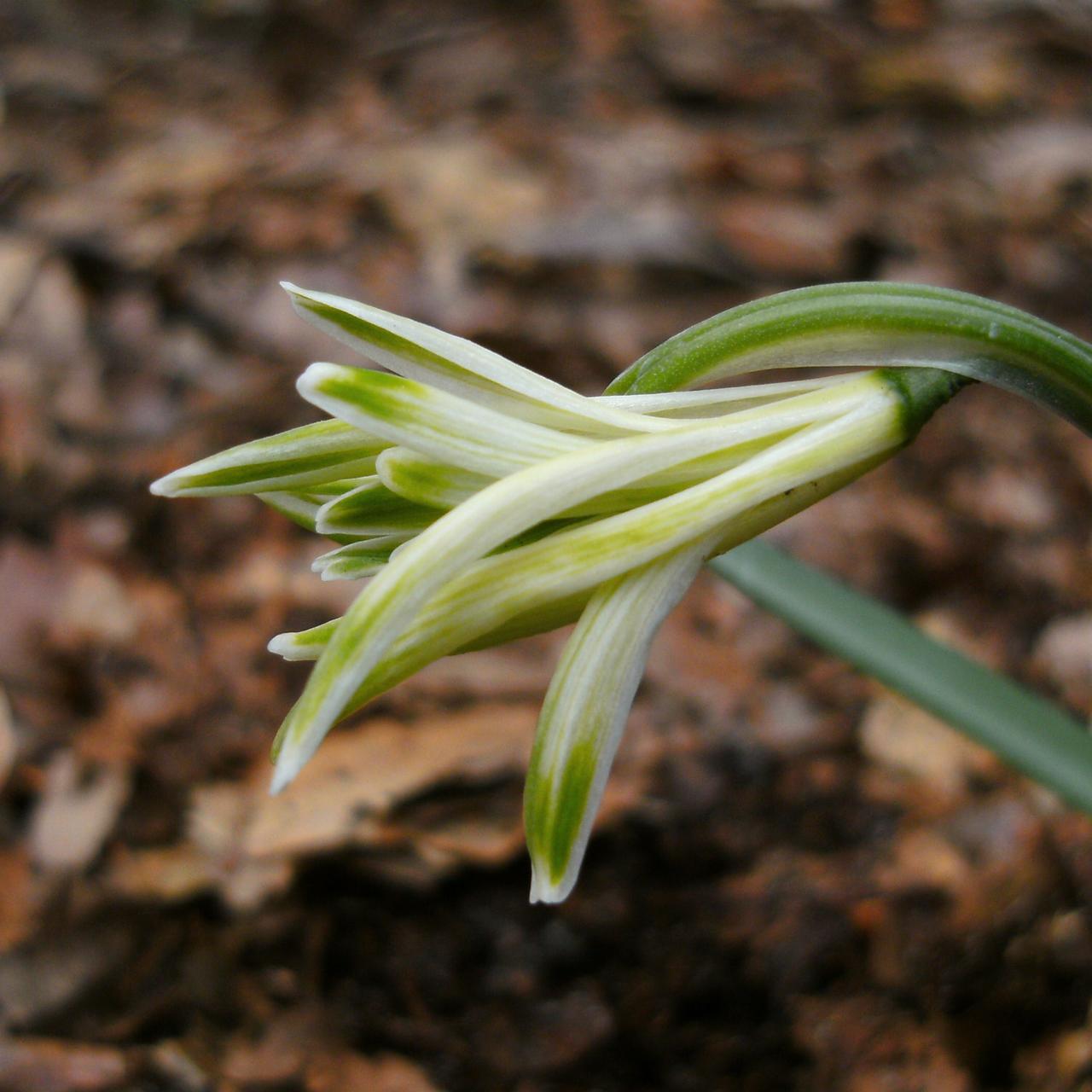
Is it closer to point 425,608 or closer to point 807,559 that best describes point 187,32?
point 807,559

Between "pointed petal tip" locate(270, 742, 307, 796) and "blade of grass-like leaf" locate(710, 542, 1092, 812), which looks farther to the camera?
"blade of grass-like leaf" locate(710, 542, 1092, 812)

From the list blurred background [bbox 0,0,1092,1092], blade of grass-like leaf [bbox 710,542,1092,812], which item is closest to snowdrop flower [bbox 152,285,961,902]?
blade of grass-like leaf [bbox 710,542,1092,812]

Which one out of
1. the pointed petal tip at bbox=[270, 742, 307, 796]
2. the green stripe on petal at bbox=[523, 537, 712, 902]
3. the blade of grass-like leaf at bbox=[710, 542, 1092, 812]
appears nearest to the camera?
the pointed petal tip at bbox=[270, 742, 307, 796]

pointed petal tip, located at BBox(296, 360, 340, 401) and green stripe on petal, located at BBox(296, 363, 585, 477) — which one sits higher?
pointed petal tip, located at BBox(296, 360, 340, 401)

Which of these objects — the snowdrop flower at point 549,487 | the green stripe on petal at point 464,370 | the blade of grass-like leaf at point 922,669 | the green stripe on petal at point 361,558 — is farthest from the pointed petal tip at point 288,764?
the blade of grass-like leaf at point 922,669

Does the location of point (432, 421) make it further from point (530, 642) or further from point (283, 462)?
point (530, 642)

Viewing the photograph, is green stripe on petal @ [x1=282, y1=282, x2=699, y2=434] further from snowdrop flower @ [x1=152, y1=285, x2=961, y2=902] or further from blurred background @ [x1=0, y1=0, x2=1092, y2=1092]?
blurred background @ [x1=0, y1=0, x2=1092, y2=1092]

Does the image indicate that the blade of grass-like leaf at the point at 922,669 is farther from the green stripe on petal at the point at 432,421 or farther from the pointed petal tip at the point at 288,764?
the pointed petal tip at the point at 288,764
